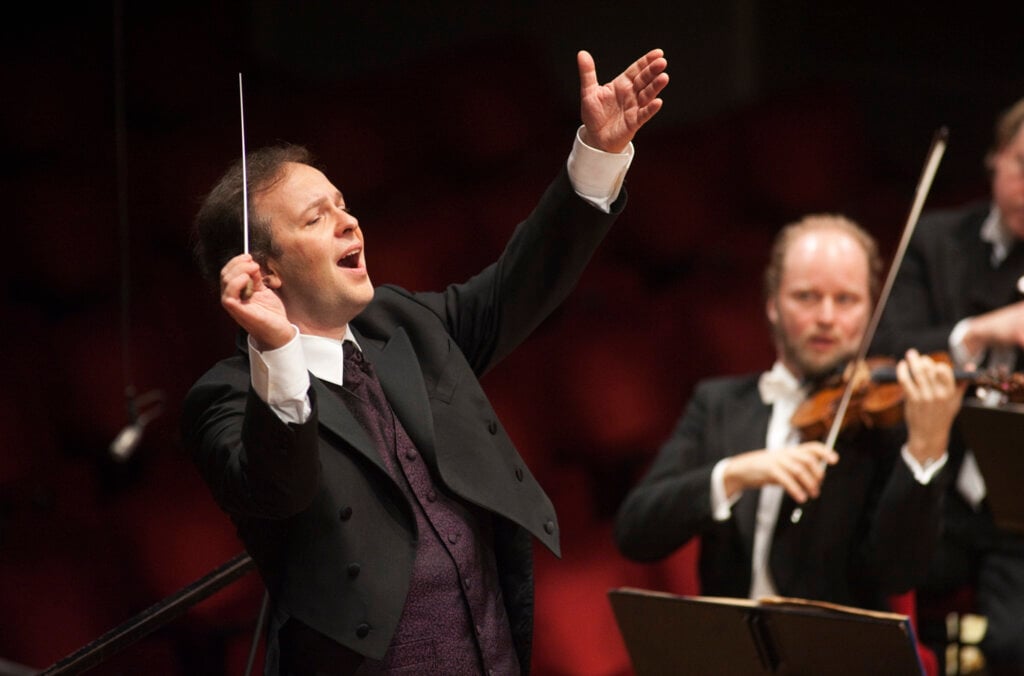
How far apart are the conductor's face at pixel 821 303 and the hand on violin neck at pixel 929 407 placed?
115 millimetres

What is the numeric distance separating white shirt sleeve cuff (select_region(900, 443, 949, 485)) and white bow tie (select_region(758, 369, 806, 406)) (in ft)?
0.49

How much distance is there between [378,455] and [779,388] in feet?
2.30

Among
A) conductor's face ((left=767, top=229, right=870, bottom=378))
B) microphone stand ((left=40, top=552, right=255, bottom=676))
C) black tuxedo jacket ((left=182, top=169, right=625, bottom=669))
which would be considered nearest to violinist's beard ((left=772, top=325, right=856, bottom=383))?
conductor's face ((left=767, top=229, right=870, bottom=378))

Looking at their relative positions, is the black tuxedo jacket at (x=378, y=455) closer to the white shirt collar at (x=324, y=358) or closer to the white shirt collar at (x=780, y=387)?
the white shirt collar at (x=324, y=358)

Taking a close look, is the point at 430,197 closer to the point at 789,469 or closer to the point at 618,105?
the point at 789,469

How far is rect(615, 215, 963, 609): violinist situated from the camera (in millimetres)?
1250

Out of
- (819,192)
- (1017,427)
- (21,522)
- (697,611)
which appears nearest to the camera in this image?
(697,611)

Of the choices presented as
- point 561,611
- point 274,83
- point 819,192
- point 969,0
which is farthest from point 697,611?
point 969,0

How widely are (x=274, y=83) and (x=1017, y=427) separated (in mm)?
943

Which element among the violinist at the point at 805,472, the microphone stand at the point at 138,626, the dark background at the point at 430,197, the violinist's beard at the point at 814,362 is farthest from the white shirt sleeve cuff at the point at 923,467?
the microphone stand at the point at 138,626

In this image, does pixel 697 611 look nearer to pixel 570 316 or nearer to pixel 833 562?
pixel 833 562

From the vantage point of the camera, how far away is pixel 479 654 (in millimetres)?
790

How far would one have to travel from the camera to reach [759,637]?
1.03m

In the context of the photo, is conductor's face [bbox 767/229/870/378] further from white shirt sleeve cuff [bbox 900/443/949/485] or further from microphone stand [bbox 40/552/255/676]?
microphone stand [bbox 40/552/255/676]
